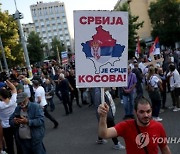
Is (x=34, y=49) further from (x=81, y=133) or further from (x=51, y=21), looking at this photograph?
(x=51, y=21)

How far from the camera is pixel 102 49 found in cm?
347

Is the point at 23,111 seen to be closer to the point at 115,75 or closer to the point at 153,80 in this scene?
the point at 115,75

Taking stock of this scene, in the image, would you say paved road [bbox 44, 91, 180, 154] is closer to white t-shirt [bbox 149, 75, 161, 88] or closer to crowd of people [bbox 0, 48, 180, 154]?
crowd of people [bbox 0, 48, 180, 154]

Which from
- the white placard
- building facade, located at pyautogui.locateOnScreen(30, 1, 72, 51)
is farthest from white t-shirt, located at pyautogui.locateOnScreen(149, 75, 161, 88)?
building facade, located at pyautogui.locateOnScreen(30, 1, 72, 51)

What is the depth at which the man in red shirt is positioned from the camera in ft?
10.5

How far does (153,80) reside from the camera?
30.3 ft

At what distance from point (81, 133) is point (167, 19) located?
44478 mm

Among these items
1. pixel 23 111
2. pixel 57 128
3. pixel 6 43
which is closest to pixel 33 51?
pixel 6 43

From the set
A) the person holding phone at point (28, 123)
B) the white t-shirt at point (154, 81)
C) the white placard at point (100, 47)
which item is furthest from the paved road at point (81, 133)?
the white placard at point (100, 47)

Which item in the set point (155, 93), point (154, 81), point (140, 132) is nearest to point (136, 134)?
point (140, 132)

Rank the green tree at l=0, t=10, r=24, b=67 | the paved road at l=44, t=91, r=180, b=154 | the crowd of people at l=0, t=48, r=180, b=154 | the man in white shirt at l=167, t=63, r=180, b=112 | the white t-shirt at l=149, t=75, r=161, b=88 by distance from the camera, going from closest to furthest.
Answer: the crowd of people at l=0, t=48, r=180, b=154, the paved road at l=44, t=91, r=180, b=154, the white t-shirt at l=149, t=75, r=161, b=88, the man in white shirt at l=167, t=63, r=180, b=112, the green tree at l=0, t=10, r=24, b=67

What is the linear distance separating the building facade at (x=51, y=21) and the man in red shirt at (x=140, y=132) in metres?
Result: 171

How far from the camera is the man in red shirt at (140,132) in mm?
3199

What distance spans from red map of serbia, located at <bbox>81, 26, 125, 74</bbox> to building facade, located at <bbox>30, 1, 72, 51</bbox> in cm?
17038
